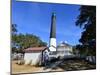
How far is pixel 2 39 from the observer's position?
8.87 feet

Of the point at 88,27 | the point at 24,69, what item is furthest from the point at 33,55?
the point at 88,27

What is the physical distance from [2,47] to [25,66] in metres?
0.36

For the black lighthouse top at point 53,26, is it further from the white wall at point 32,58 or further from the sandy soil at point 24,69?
the sandy soil at point 24,69

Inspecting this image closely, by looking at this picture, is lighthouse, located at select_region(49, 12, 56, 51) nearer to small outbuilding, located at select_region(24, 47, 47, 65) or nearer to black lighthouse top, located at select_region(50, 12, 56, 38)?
black lighthouse top, located at select_region(50, 12, 56, 38)

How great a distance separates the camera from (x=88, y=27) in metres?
3.07

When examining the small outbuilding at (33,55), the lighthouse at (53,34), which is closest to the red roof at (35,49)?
the small outbuilding at (33,55)

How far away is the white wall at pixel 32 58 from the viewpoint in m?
2.79

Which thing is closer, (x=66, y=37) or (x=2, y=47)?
(x=2, y=47)

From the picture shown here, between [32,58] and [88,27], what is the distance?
0.87m

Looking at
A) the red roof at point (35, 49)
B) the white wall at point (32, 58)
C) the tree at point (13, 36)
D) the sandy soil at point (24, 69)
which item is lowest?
the sandy soil at point (24, 69)

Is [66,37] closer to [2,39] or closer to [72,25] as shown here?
[72,25]

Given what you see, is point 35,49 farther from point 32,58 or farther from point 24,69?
point 24,69

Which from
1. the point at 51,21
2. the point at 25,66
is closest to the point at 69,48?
the point at 51,21

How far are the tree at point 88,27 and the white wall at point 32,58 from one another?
0.61 m
